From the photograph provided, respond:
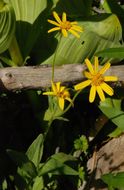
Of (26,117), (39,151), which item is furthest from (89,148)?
(39,151)

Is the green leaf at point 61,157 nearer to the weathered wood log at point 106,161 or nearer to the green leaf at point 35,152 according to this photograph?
the green leaf at point 35,152

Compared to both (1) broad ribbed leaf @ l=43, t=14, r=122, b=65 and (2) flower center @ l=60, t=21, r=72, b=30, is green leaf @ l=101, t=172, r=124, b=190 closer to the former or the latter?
(2) flower center @ l=60, t=21, r=72, b=30

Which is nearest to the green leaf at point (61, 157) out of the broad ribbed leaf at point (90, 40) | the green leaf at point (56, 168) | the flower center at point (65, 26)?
the green leaf at point (56, 168)

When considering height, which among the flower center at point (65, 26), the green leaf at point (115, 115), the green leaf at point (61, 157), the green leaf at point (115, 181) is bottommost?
the green leaf at point (61, 157)

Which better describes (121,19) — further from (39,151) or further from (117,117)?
(39,151)

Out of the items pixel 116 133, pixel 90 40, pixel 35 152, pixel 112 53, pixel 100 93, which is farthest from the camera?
pixel 116 133

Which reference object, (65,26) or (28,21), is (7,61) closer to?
(28,21)

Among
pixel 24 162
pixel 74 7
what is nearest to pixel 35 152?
pixel 24 162
